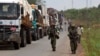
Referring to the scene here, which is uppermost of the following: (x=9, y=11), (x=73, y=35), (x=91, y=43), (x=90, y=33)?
(x=9, y=11)

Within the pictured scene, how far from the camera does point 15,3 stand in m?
30.2

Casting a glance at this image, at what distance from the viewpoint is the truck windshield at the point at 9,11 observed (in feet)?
97.4

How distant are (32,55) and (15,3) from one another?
5.36 meters

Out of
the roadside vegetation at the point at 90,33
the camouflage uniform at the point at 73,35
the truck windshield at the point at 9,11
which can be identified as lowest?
the roadside vegetation at the point at 90,33

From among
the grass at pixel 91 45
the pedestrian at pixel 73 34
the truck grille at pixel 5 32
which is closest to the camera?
the pedestrian at pixel 73 34

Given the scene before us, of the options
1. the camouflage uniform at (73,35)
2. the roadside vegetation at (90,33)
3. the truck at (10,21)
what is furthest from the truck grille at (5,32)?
the roadside vegetation at (90,33)

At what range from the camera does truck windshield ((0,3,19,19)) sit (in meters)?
29.7

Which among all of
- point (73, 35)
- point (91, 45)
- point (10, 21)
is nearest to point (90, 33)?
point (91, 45)

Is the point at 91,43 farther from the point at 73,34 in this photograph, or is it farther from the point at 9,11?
the point at 73,34

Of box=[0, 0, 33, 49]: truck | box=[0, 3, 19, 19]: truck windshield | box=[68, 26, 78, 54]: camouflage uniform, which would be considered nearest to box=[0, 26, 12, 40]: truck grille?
box=[0, 0, 33, 49]: truck

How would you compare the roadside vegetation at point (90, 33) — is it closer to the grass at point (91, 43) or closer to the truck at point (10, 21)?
the grass at point (91, 43)

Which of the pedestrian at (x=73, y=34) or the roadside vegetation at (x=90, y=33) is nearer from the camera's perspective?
the pedestrian at (x=73, y=34)

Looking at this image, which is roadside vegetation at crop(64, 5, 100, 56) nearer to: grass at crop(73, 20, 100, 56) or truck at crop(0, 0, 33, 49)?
grass at crop(73, 20, 100, 56)

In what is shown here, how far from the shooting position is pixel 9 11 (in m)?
29.9
